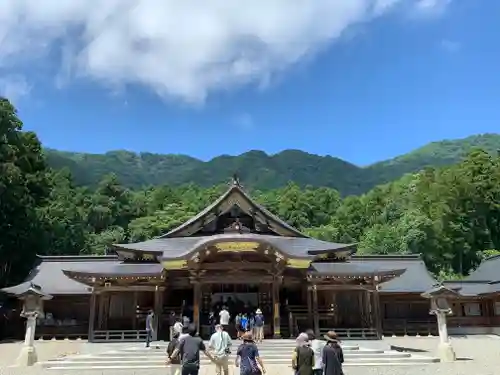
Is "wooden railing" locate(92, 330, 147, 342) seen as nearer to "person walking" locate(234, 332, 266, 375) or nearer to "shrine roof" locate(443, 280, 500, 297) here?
"person walking" locate(234, 332, 266, 375)

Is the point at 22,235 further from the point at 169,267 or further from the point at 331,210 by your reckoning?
the point at 331,210

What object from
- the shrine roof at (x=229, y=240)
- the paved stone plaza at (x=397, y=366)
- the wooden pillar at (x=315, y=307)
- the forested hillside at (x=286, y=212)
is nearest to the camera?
the paved stone plaza at (x=397, y=366)

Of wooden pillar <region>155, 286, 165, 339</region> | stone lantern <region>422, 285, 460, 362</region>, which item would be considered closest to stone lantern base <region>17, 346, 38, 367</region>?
wooden pillar <region>155, 286, 165, 339</region>

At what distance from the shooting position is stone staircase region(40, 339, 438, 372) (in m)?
16.6

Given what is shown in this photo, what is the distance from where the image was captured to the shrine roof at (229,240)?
71.5 feet

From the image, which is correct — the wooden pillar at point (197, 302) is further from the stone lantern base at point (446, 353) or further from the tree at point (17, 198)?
the tree at point (17, 198)

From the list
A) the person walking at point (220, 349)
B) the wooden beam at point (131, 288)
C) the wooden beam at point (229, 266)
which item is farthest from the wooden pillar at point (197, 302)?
the person walking at point (220, 349)

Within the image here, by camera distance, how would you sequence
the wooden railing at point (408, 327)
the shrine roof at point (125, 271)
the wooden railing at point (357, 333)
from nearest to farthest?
the shrine roof at point (125, 271)
the wooden railing at point (357, 333)
the wooden railing at point (408, 327)

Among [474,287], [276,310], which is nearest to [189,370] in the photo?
[276,310]

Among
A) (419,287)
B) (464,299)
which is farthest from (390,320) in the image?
(464,299)

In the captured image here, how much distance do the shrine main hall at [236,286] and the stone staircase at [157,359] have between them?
3769 millimetres

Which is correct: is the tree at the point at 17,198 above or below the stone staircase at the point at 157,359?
above

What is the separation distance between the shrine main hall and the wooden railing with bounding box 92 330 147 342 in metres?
0.04

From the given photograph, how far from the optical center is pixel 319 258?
26281mm
